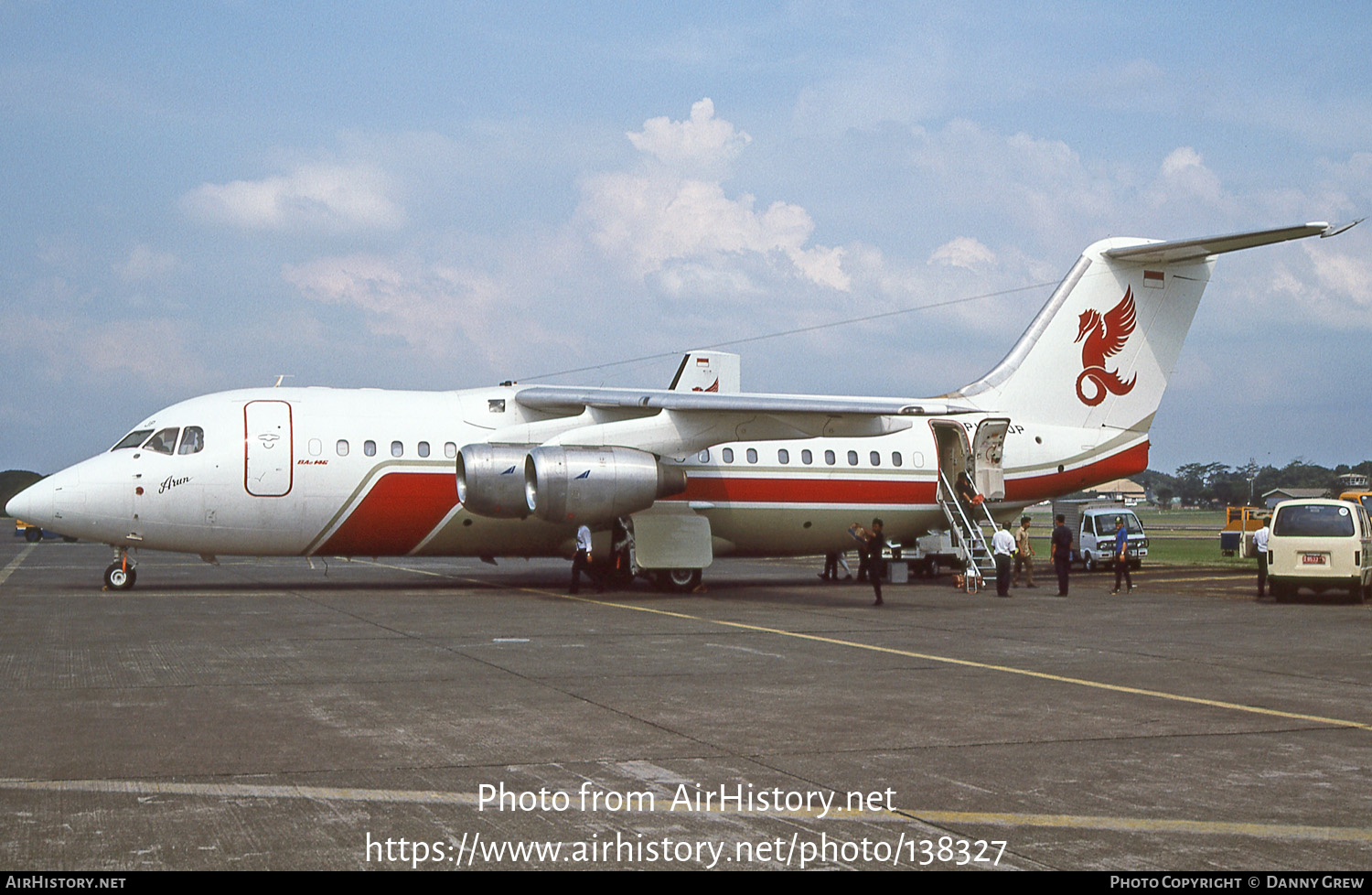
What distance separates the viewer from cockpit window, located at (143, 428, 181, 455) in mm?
21406

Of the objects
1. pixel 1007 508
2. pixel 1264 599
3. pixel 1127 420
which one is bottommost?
pixel 1264 599

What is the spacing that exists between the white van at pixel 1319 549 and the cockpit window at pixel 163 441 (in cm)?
1995

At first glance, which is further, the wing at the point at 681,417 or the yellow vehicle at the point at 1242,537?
the yellow vehicle at the point at 1242,537

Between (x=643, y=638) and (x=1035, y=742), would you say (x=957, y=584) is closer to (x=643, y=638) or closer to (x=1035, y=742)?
(x=643, y=638)

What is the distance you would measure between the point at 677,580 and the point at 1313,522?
11896 mm

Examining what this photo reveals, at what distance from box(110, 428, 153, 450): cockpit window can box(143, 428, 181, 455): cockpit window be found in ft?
0.82

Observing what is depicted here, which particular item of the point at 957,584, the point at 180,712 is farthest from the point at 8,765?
the point at 957,584

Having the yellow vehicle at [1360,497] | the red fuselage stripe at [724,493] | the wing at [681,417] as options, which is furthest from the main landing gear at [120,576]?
the yellow vehicle at [1360,497]

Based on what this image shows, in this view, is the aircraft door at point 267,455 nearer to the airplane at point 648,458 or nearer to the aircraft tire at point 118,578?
the airplane at point 648,458

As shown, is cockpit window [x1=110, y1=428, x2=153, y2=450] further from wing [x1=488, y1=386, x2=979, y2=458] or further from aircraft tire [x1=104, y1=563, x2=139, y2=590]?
wing [x1=488, y1=386, x2=979, y2=458]

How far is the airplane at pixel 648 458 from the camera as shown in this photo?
69.3ft
